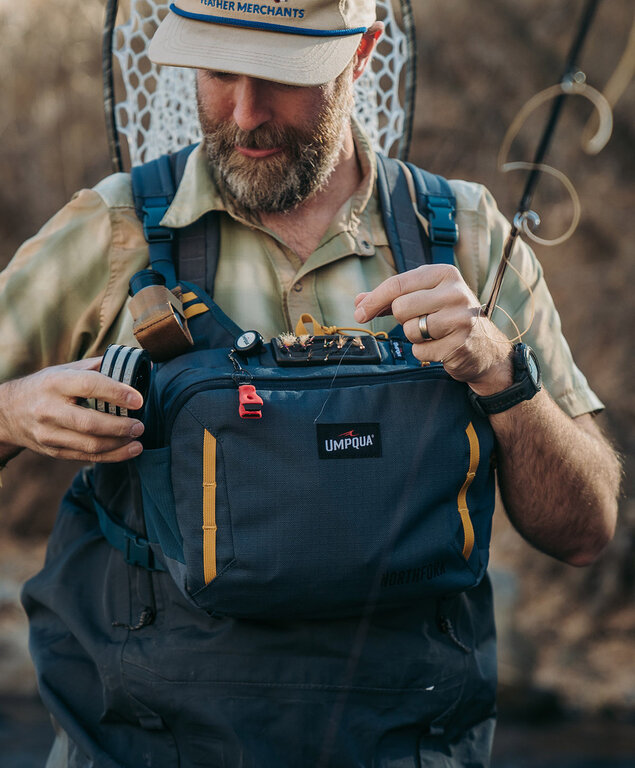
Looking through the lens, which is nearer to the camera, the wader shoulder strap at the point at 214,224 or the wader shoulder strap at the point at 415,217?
the wader shoulder strap at the point at 214,224

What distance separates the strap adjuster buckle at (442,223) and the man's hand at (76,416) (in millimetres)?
896

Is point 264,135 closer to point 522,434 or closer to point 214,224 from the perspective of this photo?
point 214,224

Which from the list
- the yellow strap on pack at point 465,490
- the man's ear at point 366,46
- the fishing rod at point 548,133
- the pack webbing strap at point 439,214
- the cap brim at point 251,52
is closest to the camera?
the fishing rod at point 548,133

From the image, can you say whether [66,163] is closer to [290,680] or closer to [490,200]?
[490,200]

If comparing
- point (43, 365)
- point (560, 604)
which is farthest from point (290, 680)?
point (560, 604)

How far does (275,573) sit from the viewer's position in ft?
6.01

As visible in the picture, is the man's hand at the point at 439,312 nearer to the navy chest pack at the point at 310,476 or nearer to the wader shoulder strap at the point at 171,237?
the navy chest pack at the point at 310,476

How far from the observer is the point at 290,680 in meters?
2.01

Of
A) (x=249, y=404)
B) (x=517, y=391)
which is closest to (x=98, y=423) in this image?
(x=249, y=404)

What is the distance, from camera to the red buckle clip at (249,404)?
1.85 metres

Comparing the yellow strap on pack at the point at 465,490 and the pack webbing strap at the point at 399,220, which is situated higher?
the pack webbing strap at the point at 399,220

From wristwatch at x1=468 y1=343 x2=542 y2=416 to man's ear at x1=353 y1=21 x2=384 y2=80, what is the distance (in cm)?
94

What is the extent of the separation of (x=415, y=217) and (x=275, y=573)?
1.02m

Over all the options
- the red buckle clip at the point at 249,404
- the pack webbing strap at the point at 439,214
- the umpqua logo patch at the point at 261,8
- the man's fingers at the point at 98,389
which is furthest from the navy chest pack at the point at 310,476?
the umpqua logo patch at the point at 261,8
